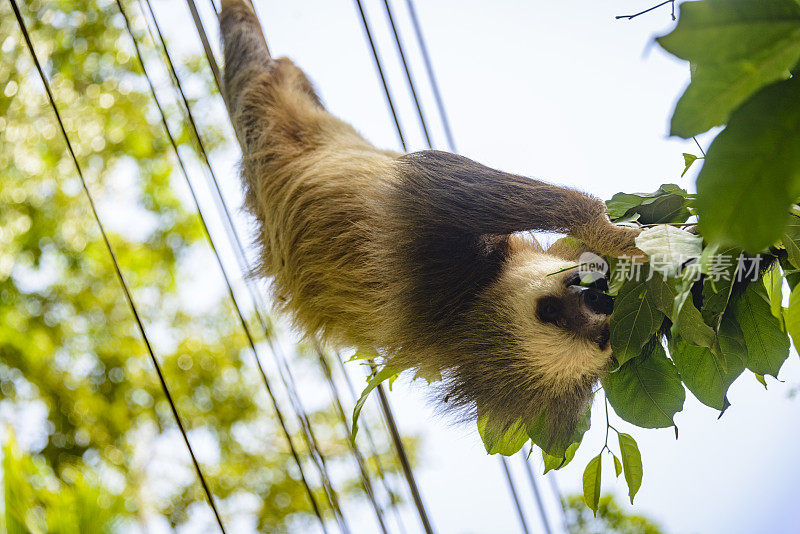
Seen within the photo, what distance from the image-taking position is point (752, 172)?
10.4 inches

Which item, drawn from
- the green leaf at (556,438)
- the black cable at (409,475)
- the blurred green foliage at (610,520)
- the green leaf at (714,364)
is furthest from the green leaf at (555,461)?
the blurred green foliage at (610,520)

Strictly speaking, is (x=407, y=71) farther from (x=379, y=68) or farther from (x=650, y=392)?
(x=650, y=392)

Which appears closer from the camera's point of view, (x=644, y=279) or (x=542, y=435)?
(x=644, y=279)

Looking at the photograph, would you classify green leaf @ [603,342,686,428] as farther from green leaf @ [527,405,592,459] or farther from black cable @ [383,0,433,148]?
black cable @ [383,0,433,148]

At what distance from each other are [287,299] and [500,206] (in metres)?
0.58

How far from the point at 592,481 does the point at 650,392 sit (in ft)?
0.52

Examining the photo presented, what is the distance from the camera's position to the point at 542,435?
950mm

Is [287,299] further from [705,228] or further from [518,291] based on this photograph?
[705,228]

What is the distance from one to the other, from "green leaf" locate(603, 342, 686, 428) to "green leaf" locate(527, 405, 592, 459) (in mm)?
154

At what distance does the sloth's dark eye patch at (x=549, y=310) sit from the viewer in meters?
1.19

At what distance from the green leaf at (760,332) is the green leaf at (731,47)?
452 mm

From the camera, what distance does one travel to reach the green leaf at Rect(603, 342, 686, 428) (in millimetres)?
748

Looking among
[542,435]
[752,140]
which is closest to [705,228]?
[752,140]

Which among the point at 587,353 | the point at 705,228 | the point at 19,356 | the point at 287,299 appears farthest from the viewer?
the point at 19,356
